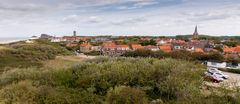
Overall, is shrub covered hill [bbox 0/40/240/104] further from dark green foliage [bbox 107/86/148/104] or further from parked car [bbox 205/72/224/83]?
parked car [bbox 205/72/224/83]

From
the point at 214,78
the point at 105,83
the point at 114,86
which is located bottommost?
the point at 214,78

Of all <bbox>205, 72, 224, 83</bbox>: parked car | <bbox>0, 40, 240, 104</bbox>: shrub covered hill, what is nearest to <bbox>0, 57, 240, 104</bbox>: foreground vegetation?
<bbox>0, 40, 240, 104</bbox>: shrub covered hill

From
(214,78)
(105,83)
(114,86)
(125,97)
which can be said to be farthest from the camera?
(214,78)

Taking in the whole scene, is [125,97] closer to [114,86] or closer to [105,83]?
[114,86]

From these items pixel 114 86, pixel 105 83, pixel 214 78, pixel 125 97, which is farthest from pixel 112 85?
pixel 214 78

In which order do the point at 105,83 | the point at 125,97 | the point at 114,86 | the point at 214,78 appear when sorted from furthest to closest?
the point at 214,78, the point at 105,83, the point at 114,86, the point at 125,97

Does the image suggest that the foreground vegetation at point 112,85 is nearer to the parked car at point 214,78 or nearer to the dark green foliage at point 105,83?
the dark green foliage at point 105,83

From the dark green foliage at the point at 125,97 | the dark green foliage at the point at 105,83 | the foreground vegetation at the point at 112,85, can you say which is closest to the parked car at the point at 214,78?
the foreground vegetation at the point at 112,85

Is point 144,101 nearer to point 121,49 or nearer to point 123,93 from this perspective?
point 123,93
